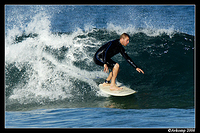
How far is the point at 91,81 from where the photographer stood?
8.55 metres

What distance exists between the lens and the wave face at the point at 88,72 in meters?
7.24

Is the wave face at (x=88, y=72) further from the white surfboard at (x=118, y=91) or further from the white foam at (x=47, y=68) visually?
the white surfboard at (x=118, y=91)

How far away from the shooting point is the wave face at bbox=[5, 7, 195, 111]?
7.24 m

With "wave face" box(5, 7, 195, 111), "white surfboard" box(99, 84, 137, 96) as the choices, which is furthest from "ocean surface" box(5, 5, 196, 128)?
"white surfboard" box(99, 84, 137, 96)

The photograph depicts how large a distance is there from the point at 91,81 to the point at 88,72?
92cm

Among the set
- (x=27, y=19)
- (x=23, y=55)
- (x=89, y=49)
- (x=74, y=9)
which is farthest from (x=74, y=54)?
(x=74, y=9)

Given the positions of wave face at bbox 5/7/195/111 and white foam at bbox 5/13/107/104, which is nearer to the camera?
wave face at bbox 5/7/195/111

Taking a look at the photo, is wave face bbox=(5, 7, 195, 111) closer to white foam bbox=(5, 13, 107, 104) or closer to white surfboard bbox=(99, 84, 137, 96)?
white foam bbox=(5, 13, 107, 104)

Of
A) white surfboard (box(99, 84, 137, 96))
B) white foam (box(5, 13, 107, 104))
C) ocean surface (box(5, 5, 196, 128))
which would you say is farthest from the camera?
white foam (box(5, 13, 107, 104))

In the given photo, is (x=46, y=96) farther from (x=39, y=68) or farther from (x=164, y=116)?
(x=164, y=116)

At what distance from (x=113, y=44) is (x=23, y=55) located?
4199 mm

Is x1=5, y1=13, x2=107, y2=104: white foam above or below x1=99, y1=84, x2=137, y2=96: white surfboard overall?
above

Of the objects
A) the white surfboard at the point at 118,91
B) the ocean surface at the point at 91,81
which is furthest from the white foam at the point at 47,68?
the white surfboard at the point at 118,91

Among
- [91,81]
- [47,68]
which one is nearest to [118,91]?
[91,81]
